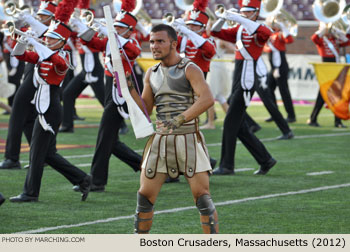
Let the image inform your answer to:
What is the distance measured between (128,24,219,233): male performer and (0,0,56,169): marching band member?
120 inches

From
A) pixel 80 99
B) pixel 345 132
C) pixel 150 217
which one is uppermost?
pixel 150 217

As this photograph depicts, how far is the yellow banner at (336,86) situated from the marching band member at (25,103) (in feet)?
20.4

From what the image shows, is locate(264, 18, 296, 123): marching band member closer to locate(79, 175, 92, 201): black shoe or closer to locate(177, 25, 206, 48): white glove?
locate(177, 25, 206, 48): white glove

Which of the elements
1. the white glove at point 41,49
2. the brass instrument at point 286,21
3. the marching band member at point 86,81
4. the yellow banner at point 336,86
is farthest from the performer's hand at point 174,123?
the brass instrument at point 286,21

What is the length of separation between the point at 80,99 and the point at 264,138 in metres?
9.54

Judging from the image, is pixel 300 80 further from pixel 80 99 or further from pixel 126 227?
pixel 126 227

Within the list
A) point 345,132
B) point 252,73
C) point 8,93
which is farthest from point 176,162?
point 345,132

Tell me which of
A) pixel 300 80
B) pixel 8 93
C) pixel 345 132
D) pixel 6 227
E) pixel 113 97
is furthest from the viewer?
pixel 300 80

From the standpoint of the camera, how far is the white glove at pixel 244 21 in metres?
9.52

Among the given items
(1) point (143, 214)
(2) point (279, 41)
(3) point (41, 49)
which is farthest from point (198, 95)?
(2) point (279, 41)

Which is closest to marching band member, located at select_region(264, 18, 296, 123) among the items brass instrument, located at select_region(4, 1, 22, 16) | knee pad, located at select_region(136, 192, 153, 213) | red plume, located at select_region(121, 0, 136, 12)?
brass instrument, located at select_region(4, 1, 22, 16)

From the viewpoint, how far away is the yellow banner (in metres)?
14.3

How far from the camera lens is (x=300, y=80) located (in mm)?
21219

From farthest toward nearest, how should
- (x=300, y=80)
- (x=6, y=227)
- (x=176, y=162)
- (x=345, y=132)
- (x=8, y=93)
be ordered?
1. (x=300, y=80)
2. (x=345, y=132)
3. (x=8, y=93)
4. (x=6, y=227)
5. (x=176, y=162)
